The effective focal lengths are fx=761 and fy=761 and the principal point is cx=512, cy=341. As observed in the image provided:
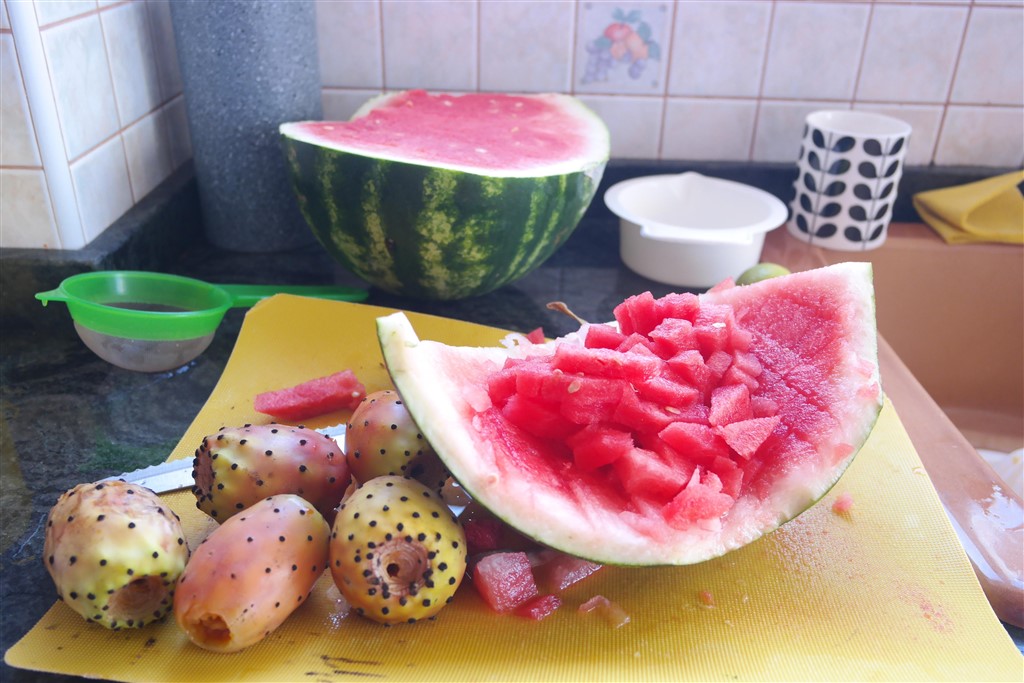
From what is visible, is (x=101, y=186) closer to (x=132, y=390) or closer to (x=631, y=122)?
(x=132, y=390)

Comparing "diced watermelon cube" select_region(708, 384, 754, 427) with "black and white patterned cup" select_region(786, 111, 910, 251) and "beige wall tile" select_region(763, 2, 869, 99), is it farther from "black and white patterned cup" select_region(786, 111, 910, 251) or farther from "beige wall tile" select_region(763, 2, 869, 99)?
"beige wall tile" select_region(763, 2, 869, 99)

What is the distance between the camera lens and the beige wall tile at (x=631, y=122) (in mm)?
1500

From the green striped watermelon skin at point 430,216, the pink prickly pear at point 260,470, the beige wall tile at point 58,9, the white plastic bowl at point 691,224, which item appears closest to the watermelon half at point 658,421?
the pink prickly pear at point 260,470

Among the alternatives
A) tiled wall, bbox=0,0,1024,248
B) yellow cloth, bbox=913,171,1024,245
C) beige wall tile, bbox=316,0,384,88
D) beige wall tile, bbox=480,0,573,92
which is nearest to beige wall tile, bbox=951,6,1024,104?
tiled wall, bbox=0,0,1024,248

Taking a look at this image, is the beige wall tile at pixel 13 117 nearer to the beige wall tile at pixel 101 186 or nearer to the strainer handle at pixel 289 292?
the beige wall tile at pixel 101 186

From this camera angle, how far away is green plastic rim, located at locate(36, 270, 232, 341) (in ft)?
3.26

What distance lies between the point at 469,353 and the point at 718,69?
3.12 feet

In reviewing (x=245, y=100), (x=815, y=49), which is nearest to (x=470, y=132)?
(x=245, y=100)

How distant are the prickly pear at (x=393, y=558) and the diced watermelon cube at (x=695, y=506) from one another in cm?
20

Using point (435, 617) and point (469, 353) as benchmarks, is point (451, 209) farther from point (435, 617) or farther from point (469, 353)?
point (435, 617)

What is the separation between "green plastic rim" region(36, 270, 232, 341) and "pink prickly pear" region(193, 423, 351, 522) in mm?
334

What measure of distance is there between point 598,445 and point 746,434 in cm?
14

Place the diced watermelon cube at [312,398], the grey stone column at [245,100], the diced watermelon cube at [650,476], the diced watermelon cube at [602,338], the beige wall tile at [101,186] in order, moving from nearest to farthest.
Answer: the diced watermelon cube at [650,476] < the diced watermelon cube at [602,338] < the diced watermelon cube at [312,398] < the beige wall tile at [101,186] < the grey stone column at [245,100]

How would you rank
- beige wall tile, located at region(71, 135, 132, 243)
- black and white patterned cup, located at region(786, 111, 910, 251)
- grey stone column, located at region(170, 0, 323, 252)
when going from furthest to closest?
black and white patterned cup, located at region(786, 111, 910, 251) → grey stone column, located at region(170, 0, 323, 252) → beige wall tile, located at region(71, 135, 132, 243)
